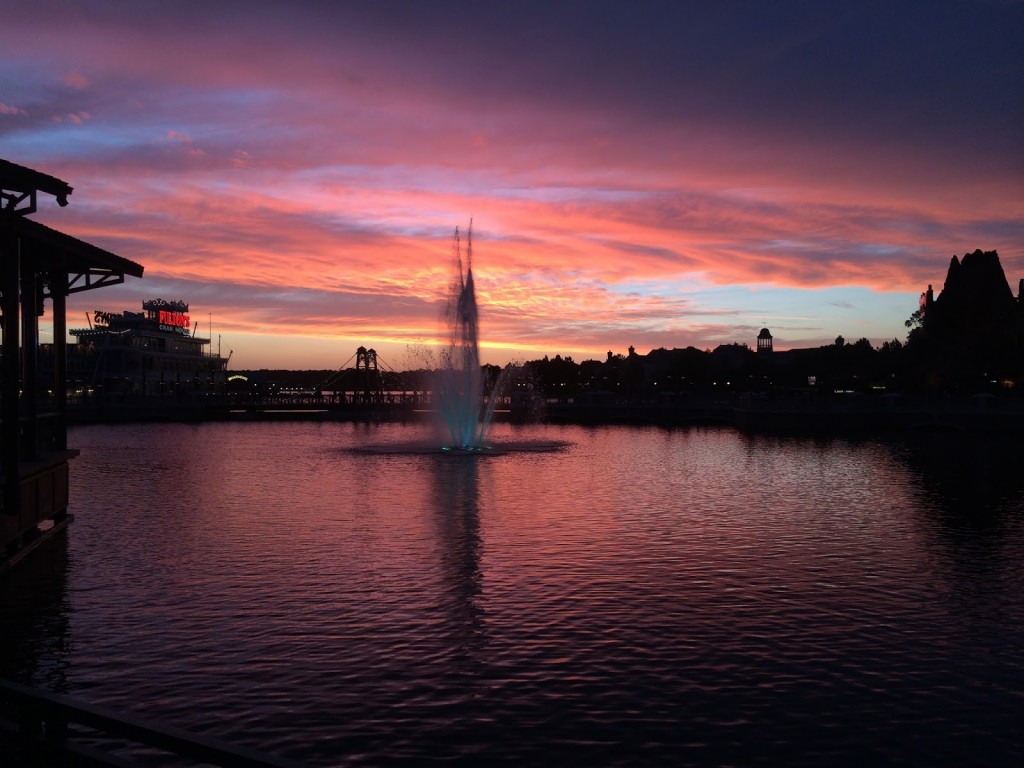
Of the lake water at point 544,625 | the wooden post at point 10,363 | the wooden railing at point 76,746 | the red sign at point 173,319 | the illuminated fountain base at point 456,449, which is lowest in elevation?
the lake water at point 544,625

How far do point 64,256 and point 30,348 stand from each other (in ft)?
8.00

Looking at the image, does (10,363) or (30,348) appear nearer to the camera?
(10,363)

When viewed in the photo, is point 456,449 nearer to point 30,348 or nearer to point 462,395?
point 462,395

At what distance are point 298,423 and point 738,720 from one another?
11155 centimetres

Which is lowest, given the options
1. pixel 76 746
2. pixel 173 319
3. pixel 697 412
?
pixel 697 412

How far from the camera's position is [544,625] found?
17.5 m

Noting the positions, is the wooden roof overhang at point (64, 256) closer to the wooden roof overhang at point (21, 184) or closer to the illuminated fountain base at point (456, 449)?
the wooden roof overhang at point (21, 184)

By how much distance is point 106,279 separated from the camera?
2617 cm

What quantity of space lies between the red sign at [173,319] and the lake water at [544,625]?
5269 inches

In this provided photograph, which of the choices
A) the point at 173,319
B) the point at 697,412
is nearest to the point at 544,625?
the point at 697,412

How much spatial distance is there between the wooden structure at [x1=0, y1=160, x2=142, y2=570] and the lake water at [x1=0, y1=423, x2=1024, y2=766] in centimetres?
151

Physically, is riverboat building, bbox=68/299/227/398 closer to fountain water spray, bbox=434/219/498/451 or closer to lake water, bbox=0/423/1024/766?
fountain water spray, bbox=434/219/498/451

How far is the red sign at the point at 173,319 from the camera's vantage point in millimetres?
161875

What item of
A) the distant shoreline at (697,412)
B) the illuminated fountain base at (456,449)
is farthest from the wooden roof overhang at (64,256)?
the distant shoreline at (697,412)
